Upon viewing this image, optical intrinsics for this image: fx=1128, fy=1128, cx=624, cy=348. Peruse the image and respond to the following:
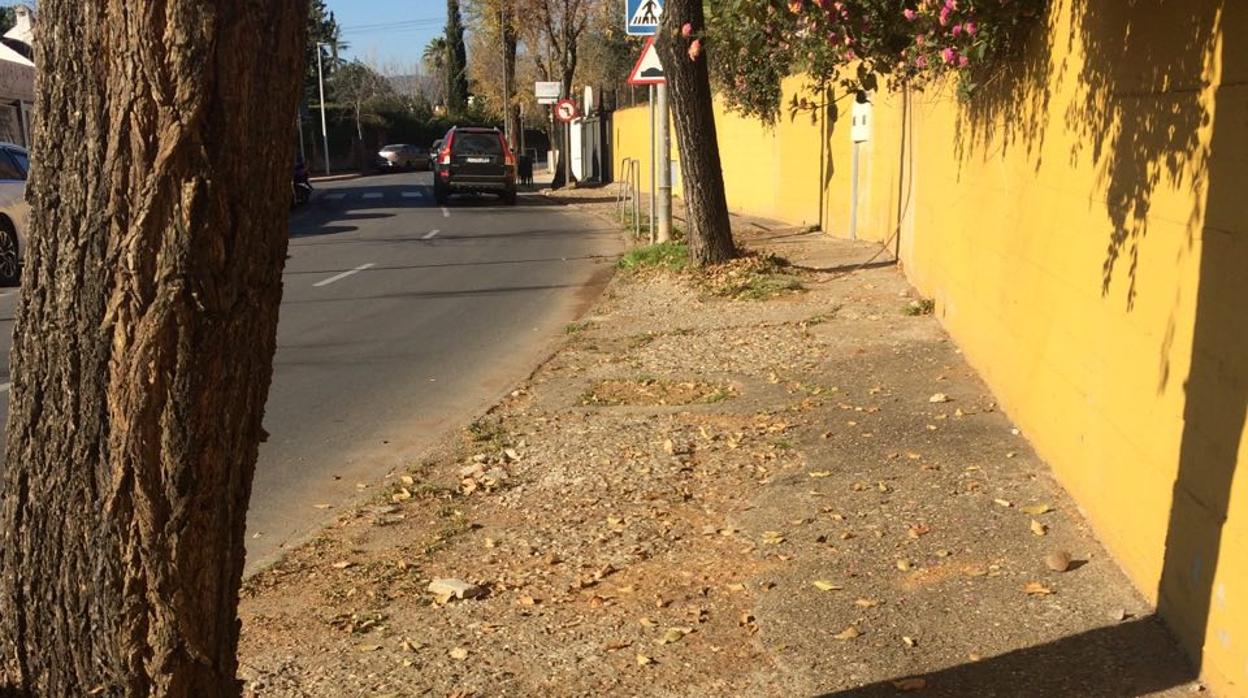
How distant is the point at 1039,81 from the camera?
5613mm

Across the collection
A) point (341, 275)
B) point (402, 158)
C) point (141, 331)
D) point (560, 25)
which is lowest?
point (402, 158)

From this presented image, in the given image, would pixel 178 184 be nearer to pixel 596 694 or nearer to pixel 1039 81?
pixel 596 694

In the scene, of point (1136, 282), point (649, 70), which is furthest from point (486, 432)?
point (649, 70)

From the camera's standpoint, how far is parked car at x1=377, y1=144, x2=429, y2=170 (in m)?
58.5

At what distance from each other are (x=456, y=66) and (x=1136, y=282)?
70091 mm

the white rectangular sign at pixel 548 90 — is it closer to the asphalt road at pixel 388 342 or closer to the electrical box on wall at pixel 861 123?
the asphalt road at pixel 388 342

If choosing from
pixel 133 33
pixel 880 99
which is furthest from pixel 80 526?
pixel 880 99

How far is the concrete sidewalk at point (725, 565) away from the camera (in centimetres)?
342

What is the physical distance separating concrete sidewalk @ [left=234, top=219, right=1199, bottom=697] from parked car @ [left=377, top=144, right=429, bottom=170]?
5345 cm

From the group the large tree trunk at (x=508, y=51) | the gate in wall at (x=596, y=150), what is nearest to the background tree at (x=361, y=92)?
the large tree trunk at (x=508, y=51)

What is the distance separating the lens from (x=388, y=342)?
919 cm

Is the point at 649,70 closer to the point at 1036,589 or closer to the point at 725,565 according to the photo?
the point at 725,565

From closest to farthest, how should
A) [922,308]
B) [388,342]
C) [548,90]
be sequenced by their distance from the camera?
[922,308]
[388,342]
[548,90]

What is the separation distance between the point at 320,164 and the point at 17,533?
58175 mm
